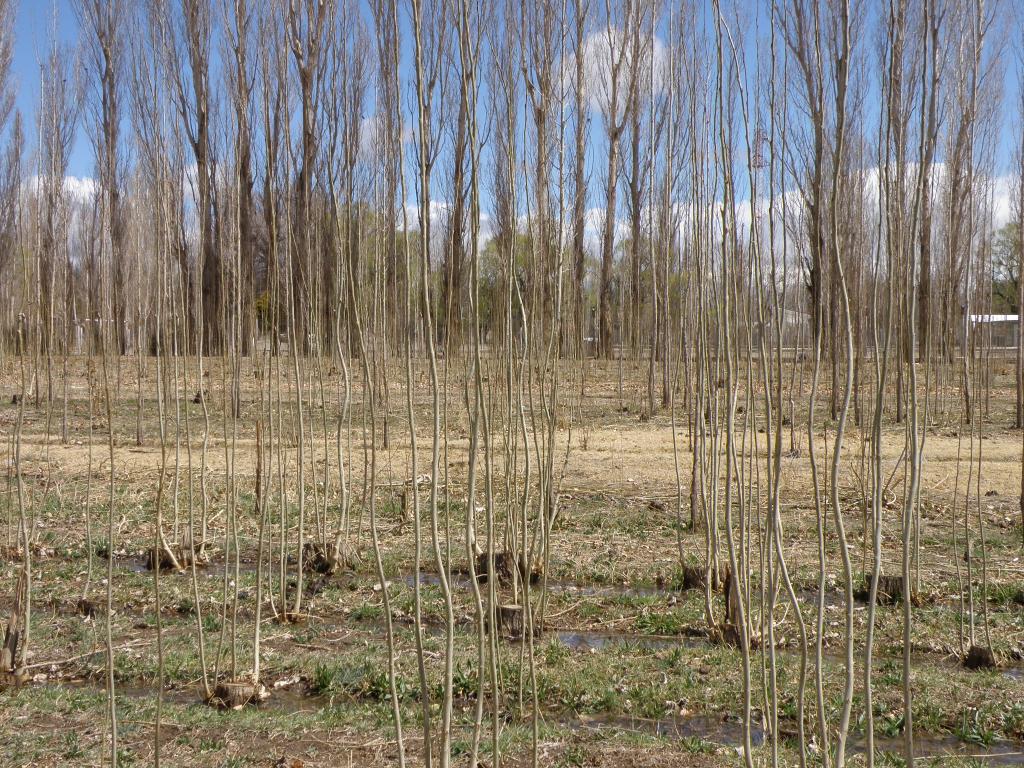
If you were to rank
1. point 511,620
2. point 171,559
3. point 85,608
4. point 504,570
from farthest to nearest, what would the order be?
point 171,559 → point 504,570 → point 85,608 → point 511,620

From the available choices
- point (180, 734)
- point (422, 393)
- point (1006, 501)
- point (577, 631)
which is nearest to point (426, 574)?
point (577, 631)

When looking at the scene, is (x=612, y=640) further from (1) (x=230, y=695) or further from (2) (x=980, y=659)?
(1) (x=230, y=695)

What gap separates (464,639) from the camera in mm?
3605

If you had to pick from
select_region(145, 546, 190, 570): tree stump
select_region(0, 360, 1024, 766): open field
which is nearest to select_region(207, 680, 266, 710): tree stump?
select_region(0, 360, 1024, 766): open field

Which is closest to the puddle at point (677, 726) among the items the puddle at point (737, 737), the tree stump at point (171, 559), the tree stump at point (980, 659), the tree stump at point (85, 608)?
the puddle at point (737, 737)

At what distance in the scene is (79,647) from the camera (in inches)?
132

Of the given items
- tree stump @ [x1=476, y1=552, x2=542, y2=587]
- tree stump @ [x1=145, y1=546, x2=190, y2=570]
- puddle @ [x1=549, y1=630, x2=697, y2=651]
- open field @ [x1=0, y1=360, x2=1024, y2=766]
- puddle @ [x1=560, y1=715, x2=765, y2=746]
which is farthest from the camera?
tree stump @ [x1=145, y1=546, x2=190, y2=570]

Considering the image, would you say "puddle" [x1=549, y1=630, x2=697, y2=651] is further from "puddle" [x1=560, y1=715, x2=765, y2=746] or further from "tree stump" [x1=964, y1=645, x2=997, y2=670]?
"tree stump" [x1=964, y1=645, x2=997, y2=670]

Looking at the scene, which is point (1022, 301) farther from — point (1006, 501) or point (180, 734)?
point (180, 734)

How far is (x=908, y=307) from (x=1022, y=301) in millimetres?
3431

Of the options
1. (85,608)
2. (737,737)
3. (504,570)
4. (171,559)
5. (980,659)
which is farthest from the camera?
(171,559)

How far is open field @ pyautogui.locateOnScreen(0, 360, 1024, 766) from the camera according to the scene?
8.61 ft

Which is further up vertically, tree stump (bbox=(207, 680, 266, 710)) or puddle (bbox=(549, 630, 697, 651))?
tree stump (bbox=(207, 680, 266, 710))

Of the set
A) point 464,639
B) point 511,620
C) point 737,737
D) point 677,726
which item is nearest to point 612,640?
point 511,620
